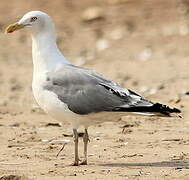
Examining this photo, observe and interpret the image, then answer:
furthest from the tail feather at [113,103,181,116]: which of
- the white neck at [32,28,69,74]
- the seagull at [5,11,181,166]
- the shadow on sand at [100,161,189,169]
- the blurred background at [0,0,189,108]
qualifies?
the blurred background at [0,0,189,108]

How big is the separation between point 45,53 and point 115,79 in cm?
567

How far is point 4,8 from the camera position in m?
19.8

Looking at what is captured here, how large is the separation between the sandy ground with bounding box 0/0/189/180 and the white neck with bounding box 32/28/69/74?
894 mm

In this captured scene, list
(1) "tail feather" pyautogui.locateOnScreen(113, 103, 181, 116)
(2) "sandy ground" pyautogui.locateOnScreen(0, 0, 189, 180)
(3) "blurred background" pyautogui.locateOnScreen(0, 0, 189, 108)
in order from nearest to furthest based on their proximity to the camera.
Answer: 1. (1) "tail feather" pyautogui.locateOnScreen(113, 103, 181, 116)
2. (2) "sandy ground" pyautogui.locateOnScreen(0, 0, 189, 180)
3. (3) "blurred background" pyautogui.locateOnScreen(0, 0, 189, 108)

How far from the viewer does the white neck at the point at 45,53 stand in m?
8.03

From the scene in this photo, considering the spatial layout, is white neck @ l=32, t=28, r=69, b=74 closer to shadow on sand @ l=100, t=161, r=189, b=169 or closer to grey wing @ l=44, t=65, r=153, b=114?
grey wing @ l=44, t=65, r=153, b=114

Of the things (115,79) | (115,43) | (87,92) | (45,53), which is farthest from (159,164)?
(115,43)

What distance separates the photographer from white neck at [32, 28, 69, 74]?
26.3 feet

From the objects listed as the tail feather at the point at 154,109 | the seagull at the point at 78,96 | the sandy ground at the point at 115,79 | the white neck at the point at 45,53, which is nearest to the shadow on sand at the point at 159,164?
the sandy ground at the point at 115,79

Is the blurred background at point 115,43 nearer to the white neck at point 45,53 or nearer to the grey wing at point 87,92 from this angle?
the white neck at point 45,53

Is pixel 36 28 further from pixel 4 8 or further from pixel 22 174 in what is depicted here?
pixel 4 8

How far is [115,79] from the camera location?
13734mm

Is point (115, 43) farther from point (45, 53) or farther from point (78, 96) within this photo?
point (78, 96)

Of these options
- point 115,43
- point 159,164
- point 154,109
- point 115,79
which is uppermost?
point 115,43
